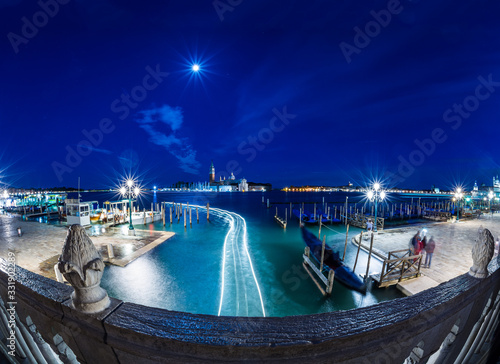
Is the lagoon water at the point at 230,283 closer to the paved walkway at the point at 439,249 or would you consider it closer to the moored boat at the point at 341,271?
the moored boat at the point at 341,271

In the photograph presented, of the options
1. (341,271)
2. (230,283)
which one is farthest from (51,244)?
(341,271)

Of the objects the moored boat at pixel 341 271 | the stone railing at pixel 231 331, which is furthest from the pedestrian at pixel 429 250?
the stone railing at pixel 231 331

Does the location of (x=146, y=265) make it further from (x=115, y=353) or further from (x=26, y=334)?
(x=115, y=353)

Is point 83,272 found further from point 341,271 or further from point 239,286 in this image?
point 341,271

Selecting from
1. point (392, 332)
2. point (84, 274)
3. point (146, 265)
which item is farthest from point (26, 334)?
point (146, 265)

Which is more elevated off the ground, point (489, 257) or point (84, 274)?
point (84, 274)

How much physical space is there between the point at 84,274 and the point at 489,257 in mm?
2939

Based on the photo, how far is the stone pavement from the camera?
9680 millimetres

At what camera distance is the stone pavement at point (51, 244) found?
381 inches

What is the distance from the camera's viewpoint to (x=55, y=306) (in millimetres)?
1204

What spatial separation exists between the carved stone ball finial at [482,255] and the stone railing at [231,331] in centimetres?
27

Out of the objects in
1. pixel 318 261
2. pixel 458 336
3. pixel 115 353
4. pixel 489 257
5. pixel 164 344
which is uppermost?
pixel 489 257

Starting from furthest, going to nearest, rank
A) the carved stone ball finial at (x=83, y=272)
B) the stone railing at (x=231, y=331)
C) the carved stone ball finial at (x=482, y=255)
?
1. the carved stone ball finial at (x=482, y=255)
2. the carved stone ball finial at (x=83, y=272)
3. the stone railing at (x=231, y=331)

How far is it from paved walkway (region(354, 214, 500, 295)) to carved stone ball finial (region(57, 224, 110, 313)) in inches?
397
